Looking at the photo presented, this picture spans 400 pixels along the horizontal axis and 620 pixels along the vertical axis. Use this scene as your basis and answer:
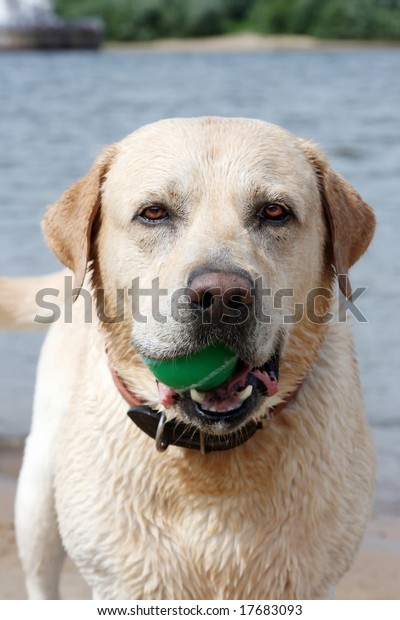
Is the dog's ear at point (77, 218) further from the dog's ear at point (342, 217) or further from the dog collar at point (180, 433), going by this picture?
the dog's ear at point (342, 217)

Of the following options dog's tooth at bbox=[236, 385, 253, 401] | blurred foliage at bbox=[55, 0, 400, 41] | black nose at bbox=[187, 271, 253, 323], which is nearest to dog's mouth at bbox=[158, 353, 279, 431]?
dog's tooth at bbox=[236, 385, 253, 401]

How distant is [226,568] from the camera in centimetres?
312

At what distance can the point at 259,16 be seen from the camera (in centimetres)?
2652

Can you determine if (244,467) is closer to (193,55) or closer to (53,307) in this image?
(53,307)

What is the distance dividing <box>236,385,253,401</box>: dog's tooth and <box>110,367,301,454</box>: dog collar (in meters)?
0.23

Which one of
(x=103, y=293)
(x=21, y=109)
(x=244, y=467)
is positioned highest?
(x=103, y=293)

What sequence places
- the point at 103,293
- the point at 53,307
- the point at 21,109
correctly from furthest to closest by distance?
1. the point at 21,109
2. the point at 53,307
3. the point at 103,293

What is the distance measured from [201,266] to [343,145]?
447 inches

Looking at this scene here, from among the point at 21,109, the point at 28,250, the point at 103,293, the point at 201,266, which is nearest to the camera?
the point at 201,266

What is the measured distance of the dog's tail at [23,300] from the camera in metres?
4.17

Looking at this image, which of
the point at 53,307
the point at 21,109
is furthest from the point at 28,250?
the point at 21,109
